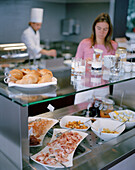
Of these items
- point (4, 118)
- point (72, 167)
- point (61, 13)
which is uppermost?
point (61, 13)

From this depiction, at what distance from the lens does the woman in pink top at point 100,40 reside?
6.98ft

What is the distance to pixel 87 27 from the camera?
14.3ft

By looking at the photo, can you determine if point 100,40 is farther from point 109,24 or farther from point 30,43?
point 30,43

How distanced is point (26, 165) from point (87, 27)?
3725 mm

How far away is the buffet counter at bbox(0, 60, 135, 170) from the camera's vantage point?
0.90 m

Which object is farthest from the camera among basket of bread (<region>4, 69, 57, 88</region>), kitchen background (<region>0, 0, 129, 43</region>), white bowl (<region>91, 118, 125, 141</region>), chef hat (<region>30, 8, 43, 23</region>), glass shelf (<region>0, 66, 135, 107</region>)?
kitchen background (<region>0, 0, 129, 43</region>)

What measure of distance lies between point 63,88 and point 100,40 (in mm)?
1279

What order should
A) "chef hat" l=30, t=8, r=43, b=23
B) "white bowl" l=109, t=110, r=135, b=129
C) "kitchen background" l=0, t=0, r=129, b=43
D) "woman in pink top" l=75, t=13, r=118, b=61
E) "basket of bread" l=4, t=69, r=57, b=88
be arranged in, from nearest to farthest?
"basket of bread" l=4, t=69, r=57, b=88, "white bowl" l=109, t=110, r=135, b=129, "woman in pink top" l=75, t=13, r=118, b=61, "chef hat" l=30, t=8, r=43, b=23, "kitchen background" l=0, t=0, r=129, b=43

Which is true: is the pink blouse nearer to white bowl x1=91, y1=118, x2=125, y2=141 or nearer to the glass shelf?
the glass shelf

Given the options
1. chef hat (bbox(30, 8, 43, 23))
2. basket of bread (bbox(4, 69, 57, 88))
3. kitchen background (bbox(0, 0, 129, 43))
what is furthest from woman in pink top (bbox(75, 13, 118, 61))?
kitchen background (bbox(0, 0, 129, 43))

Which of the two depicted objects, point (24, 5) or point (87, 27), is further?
point (87, 27)

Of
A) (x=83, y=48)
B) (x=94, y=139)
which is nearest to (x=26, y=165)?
(x=94, y=139)

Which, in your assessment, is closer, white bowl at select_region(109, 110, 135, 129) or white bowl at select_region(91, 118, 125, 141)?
white bowl at select_region(91, 118, 125, 141)

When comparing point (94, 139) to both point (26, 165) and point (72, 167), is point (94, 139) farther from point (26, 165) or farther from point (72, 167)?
point (26, 165)
